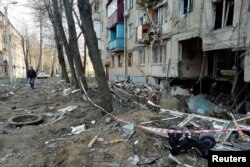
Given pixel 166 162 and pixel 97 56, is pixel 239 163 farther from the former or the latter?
pixel 97 56

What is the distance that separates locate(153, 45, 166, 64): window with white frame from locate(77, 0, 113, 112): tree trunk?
922cm

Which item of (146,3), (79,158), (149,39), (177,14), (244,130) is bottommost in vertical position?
(79,158)

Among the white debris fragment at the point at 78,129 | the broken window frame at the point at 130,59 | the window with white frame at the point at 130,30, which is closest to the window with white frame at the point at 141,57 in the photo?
the broken window frame at the point at 130,59

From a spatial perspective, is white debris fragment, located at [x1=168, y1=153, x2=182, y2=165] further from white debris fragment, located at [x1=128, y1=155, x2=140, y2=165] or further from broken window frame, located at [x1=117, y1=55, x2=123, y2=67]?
broken window frame, located at [x1=117, y1=55, x2=123, y2=67]

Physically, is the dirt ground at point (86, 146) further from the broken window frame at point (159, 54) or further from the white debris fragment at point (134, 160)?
the broken window frame at point (159, 54)

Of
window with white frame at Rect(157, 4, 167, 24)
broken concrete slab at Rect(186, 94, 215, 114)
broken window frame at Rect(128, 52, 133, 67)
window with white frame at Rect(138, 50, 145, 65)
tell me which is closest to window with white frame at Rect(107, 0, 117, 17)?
broken window frame at Rect(128, 52, 133, 67)

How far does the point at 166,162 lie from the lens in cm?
484

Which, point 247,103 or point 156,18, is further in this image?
point 156,18

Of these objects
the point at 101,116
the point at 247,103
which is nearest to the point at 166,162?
the point at 101,116

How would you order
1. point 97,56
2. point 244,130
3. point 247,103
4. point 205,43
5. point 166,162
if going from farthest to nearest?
point 205,43 → point 247,103 → point 97,56 → point 244,130 → point 166,162

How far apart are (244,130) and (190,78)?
9091 mm

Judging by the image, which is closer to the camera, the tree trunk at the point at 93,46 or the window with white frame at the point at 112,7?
the tree trunk at the point at 93,46

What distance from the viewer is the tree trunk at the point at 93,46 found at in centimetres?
753

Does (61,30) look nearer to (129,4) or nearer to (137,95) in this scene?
(137,95)
